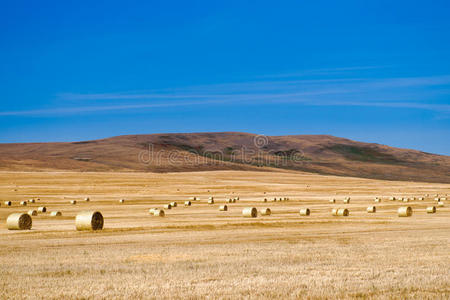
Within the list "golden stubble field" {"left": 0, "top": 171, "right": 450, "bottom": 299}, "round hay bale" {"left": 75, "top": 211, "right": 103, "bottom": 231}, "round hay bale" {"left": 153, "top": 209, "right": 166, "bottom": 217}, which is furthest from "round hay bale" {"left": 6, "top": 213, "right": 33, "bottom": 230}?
"round hay bale" {"left": 153, "top": 209, "right": 166, "bottom": 217}

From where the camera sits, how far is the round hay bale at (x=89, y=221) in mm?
27812

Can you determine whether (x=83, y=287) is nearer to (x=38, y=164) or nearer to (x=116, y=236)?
(x=116, y=236)

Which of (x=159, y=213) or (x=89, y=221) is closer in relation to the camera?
(x=89, y=221)

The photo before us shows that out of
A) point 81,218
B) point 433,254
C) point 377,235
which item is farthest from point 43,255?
point 377,235

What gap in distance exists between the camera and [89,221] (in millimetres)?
27750

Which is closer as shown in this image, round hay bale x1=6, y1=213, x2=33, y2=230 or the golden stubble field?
the golden stubble field

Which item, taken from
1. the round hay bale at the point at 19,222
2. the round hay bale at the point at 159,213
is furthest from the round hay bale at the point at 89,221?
the round hay bale at the point at 159,213

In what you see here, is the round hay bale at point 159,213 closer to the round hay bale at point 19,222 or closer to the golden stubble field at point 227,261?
the golden stubble field at point 227,261

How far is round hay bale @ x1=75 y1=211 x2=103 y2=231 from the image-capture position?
27.8 m

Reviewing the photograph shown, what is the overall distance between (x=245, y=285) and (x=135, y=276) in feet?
9.97

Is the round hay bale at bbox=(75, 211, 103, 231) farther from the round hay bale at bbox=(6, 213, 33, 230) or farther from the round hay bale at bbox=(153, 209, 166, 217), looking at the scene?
the round hay bale at bbox=(153, 209, 166, 217)

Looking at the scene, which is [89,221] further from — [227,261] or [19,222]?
[227,261]

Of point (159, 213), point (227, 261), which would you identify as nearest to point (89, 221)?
point (227, 261)

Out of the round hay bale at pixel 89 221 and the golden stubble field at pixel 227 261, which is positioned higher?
the round hay bale at pixel 89 221
